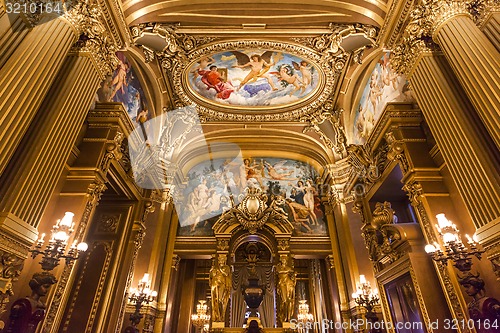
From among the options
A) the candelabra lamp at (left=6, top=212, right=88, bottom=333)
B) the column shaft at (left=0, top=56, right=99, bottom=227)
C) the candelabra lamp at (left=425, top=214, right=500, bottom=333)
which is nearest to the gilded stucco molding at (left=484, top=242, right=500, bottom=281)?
the candelabra lamp at (left=425, top=214, right=500, bottom=333)

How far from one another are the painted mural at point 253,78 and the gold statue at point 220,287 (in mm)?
5969

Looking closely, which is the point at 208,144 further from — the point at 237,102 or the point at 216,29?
the point at 216,29

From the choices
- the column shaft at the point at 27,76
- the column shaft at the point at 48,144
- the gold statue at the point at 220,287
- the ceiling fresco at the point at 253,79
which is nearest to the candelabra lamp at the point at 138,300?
the gold statue at the point at 220,287

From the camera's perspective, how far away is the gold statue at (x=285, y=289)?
10.3 meters

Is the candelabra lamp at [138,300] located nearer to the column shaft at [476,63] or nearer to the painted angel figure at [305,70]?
the painted angel figure at [305,70]

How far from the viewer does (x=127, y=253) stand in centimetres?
766

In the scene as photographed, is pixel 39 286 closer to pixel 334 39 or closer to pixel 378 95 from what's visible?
pixel 334 39

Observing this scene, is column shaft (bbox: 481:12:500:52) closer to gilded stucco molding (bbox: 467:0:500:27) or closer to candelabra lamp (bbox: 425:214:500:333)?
gilded stucco molding (bbox: 467:0:500:27)

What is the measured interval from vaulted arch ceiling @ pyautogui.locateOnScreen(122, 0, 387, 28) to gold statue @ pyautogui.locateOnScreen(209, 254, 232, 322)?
313 inches

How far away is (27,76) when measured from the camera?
12.9ft

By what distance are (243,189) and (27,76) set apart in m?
9.40

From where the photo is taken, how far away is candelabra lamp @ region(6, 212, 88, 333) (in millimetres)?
3877

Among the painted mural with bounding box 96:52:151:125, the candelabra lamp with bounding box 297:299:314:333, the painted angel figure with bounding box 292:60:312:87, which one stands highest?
the painted angel figure with bounding box 292:60:312:87

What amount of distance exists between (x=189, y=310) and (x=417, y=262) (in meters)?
10.8
